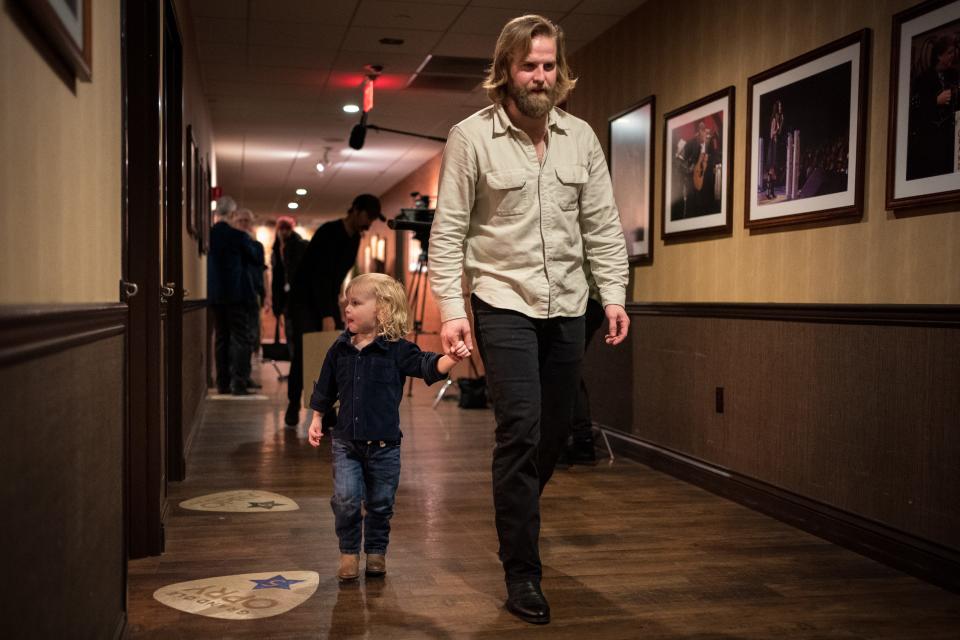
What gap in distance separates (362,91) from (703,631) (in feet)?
20.4

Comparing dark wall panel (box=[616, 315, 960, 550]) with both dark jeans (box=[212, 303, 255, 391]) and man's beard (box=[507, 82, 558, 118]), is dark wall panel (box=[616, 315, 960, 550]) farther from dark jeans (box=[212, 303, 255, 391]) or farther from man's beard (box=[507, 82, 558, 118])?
dark jeans (box=[212, 303, 255, 391])

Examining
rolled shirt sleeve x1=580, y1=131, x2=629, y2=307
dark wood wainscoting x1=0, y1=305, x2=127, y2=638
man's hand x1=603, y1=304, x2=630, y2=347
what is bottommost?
dark wood wainscoting x1=0, y1=305, x2=127, y2=638

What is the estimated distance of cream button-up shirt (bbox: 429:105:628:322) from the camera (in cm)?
252

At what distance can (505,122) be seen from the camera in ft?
8.46

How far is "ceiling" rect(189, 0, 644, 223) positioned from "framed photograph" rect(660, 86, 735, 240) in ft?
3.07

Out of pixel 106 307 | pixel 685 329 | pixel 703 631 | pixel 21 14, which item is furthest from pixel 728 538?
pixel 21 14

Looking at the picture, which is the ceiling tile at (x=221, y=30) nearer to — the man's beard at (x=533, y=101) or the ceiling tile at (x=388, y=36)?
the ceiling tile at (x=388, y=36)

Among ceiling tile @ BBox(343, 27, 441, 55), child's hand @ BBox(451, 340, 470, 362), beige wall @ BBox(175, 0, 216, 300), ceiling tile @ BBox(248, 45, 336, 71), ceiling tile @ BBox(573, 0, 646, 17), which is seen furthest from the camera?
ceiling tile @ BBox(248, 45, 336, 71)

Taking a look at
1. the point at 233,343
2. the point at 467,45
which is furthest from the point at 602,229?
the point at 233,343

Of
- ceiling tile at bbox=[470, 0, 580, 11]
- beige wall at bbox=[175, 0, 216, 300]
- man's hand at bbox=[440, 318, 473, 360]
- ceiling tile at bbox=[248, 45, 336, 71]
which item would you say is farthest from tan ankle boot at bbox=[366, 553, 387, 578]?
ceiling tile at bbox=[248, 45, 336, 71]

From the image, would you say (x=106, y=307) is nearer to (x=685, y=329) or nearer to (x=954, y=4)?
→ (x=954, y=4)

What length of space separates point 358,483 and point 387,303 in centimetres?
53

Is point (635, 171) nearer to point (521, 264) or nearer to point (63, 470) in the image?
point (521, 264)

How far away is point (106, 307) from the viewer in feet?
6.33
